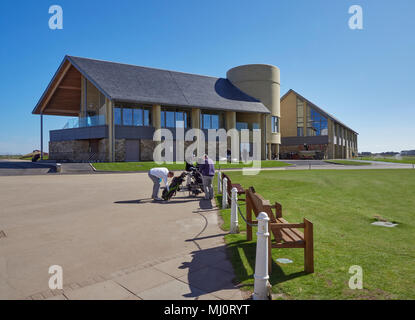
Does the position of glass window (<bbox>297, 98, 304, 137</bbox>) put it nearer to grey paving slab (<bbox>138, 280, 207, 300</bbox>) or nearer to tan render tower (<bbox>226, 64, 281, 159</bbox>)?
tan render tower (<bbox>226, 64, 281, 159</bbox>)

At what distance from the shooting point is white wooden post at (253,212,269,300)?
353cm

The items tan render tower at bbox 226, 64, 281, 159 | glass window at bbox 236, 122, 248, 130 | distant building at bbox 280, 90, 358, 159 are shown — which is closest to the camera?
glass window at bbox 236, 122, 248, 130

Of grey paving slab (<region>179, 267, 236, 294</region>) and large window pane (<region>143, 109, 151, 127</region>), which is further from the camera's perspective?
large window pane (<region>143, 109, 151, 127</region>)

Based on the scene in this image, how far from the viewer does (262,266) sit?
142 inches

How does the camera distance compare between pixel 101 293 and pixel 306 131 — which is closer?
pixel 101 293

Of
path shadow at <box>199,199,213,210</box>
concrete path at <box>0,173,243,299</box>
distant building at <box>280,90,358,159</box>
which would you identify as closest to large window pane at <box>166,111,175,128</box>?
path shadow at <box>199,199,213,210</box>

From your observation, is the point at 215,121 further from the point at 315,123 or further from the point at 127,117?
the point at 315,123

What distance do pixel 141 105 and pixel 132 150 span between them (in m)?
5.68

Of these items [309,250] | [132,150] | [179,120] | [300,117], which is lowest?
[309,250]

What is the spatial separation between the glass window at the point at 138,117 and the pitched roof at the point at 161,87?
2393 millimetres

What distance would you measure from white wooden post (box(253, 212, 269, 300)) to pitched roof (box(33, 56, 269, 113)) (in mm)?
28155

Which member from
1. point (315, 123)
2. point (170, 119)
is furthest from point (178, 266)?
point (315, 123)

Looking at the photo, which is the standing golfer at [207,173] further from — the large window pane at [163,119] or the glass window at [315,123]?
the glass window at [315,123]
